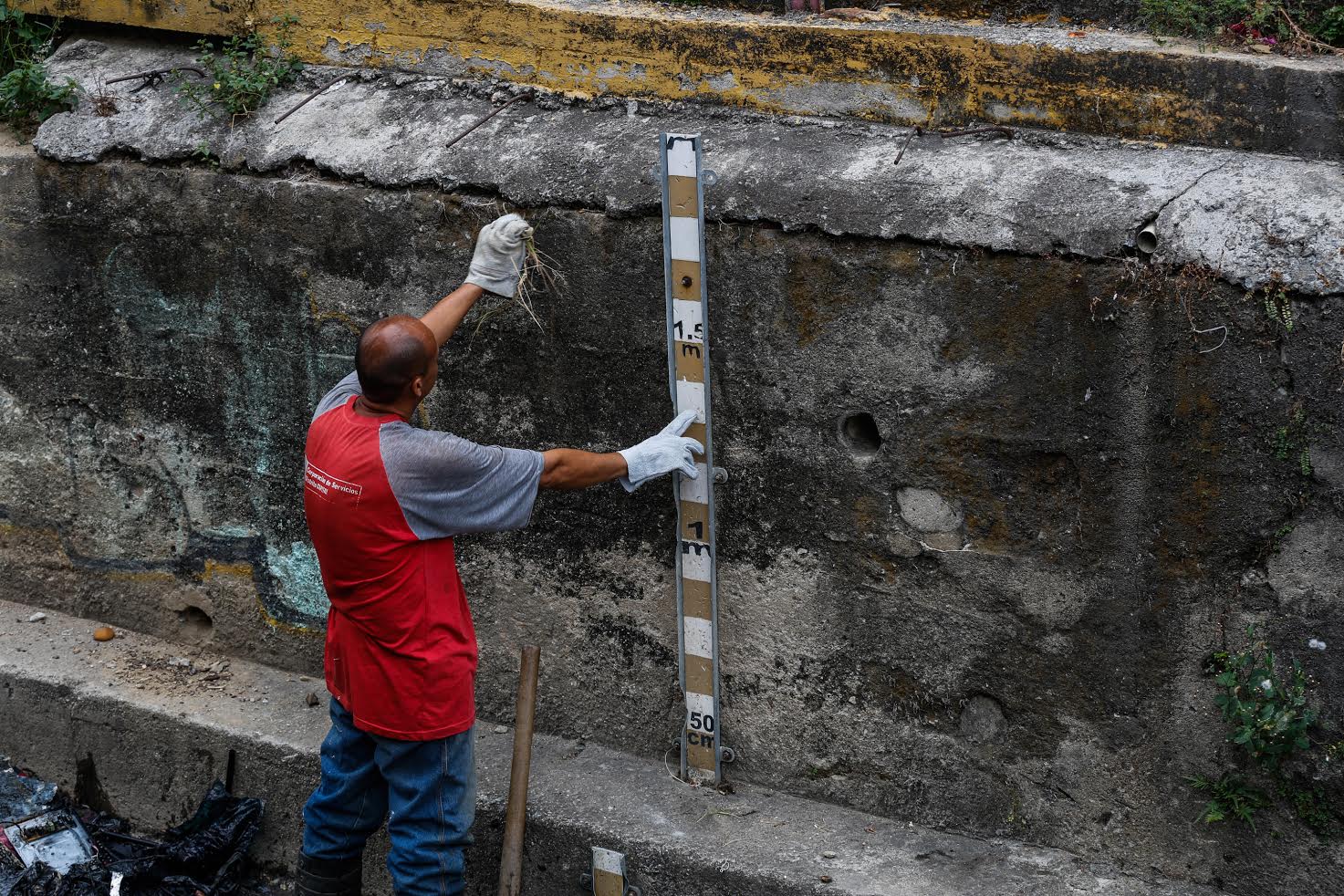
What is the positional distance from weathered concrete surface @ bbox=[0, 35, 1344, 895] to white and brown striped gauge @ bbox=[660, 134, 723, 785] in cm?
6

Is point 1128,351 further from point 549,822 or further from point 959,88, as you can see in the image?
point 549,822

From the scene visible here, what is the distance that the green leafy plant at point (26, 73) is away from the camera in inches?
172

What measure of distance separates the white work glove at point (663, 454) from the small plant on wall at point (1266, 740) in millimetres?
A: 1317

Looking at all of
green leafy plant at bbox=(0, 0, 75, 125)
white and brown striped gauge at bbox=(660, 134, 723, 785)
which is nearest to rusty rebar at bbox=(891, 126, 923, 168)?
white and brown striped gauge at bbox=(660, 134, 723, 785)

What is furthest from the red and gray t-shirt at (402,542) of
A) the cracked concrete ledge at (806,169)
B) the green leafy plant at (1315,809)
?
the green leafy plant at (1315,809)

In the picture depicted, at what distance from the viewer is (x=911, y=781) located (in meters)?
3.65

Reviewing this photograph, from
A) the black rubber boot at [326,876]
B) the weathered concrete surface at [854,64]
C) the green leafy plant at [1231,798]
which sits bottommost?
the black rubber boot at [326,876]

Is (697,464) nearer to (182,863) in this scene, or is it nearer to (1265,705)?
(1265,705)

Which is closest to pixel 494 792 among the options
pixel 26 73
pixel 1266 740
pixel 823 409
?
pixel 823 409

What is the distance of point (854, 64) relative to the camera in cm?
362

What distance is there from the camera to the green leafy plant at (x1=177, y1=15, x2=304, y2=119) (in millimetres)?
4184

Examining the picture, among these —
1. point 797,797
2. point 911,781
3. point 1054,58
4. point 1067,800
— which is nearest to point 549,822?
point 797,797

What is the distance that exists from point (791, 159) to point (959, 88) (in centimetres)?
46

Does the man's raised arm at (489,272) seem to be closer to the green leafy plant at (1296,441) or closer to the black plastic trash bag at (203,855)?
the black plastic trash bag at (203,855)
